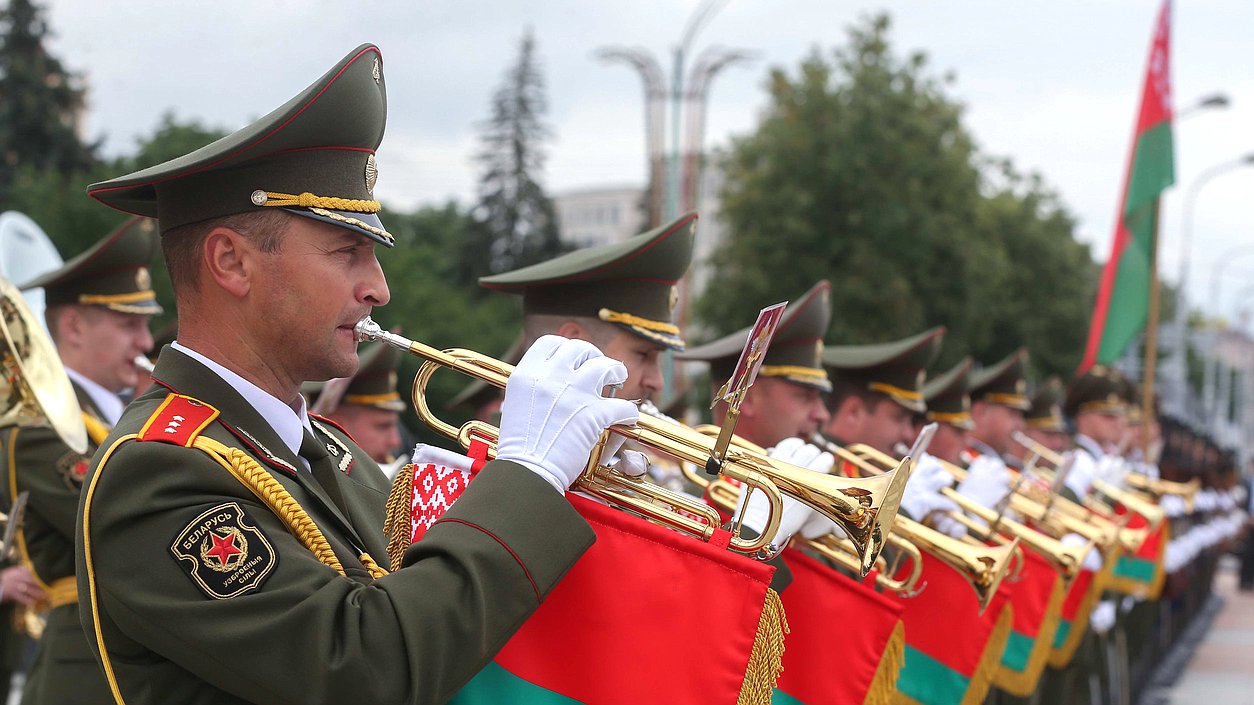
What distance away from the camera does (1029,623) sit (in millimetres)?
5961

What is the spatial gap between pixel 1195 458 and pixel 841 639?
1801 cm

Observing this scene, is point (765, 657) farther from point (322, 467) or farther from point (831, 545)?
point (831, 545)

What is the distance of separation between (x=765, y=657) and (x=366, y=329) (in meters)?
0.91

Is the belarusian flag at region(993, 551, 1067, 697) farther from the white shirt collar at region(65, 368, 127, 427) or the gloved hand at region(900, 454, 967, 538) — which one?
the white shirt collar at region(65, 368, 127, 427)

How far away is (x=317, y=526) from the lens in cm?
230

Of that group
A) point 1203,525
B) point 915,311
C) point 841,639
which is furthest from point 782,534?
point 915,311

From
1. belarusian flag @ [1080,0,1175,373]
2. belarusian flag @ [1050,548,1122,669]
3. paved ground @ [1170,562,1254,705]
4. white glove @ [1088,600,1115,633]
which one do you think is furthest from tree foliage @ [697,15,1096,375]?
belarusian flag @ [1050,548,1122,669]

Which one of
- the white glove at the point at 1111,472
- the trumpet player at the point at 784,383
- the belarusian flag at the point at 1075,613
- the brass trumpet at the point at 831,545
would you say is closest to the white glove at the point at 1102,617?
the white glove at the point at 1111,472

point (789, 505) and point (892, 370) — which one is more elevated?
point (789, 505)

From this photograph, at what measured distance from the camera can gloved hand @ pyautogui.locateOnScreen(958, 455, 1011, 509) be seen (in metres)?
5.80

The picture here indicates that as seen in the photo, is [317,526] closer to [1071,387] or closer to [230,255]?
[230,255]

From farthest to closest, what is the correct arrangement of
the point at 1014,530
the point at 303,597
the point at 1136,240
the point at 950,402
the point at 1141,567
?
the point at 1136,240 < the point at 1141,567 < the point at 950,402 < the point at 1014,530 < the point at 303,597

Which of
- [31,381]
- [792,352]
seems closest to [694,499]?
[31,381]

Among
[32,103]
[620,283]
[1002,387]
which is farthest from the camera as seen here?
[32,103]
